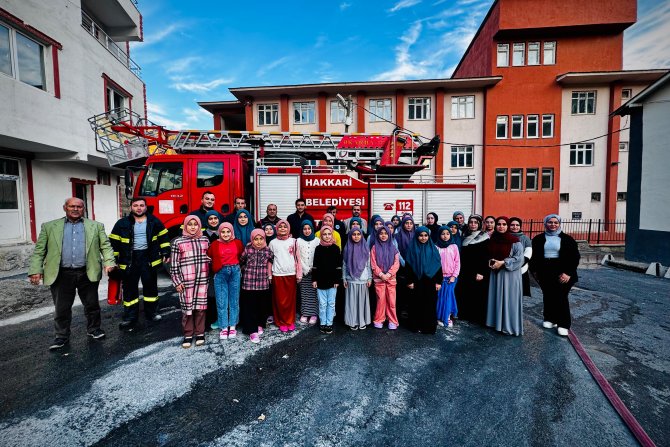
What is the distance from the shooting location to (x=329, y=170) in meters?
6.73

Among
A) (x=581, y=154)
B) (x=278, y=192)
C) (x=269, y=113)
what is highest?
(x=269, y=113)

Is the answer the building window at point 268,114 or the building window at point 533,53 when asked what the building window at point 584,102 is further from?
the building window at point 268,114

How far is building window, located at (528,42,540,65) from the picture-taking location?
53.5 feet

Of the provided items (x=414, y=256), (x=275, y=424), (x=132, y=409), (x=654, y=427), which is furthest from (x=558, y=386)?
(x=132, y=409)

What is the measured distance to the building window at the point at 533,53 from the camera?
53.5ft

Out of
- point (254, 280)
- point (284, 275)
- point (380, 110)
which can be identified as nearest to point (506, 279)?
point (284, 275)

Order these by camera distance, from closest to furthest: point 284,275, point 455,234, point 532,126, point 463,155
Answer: point 284,275, point 455,234, point 532,126, point 463,155

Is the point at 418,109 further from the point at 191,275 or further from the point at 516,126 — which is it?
the point at 191,275

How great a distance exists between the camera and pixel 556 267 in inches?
167

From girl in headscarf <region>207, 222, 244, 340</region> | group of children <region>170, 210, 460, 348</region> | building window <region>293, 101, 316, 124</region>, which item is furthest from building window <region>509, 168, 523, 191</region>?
girl in headscarf <region>207, 222, 244, 340</region>

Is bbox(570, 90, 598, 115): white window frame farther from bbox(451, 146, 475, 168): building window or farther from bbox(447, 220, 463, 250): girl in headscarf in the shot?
bbox(447, 220, 463, 250): girl in headscarf

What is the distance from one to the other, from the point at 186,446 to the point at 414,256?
3444 millimetres

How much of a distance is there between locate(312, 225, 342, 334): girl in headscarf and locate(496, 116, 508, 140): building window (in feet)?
53.9

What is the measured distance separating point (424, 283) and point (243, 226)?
3.06 m
